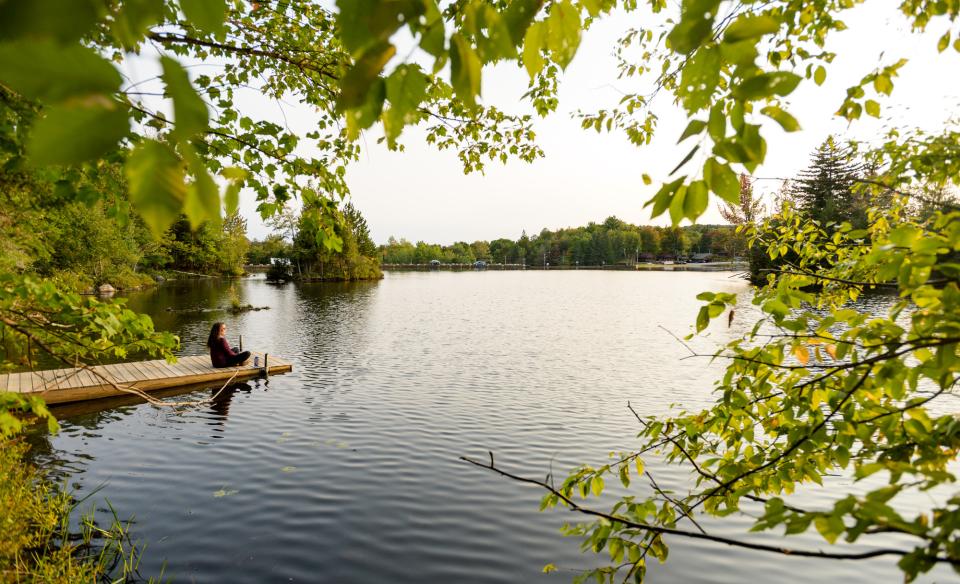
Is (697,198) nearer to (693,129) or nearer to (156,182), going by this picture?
(693,129)

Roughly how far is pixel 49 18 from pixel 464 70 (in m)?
0.76

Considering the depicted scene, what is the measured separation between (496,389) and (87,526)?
468 inches

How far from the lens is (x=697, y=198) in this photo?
1342 millimetres

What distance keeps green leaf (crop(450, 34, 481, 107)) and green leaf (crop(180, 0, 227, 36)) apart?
49 centimetres

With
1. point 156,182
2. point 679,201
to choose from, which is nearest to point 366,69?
point 156,182

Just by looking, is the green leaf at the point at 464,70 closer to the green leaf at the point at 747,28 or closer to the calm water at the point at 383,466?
the green leaf at the point at 747,28

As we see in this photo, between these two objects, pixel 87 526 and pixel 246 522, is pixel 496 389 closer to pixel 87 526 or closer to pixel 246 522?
pixel 246 522

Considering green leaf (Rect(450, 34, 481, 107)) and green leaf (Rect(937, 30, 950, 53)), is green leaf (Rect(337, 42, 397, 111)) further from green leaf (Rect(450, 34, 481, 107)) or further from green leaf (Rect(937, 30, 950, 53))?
green leaf (Rect(937, 30, 950, 53))

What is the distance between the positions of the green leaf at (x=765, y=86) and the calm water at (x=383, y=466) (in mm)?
3159

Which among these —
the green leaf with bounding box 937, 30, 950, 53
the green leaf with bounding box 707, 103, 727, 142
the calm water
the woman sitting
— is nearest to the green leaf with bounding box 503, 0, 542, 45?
the green leaf with bounding box 707, 103, 727, 142

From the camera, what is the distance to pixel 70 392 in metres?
12.8

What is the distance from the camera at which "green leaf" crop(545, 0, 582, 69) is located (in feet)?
4.38

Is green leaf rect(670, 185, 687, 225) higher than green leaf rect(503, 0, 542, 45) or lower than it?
lower

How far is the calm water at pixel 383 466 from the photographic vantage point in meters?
7.24
